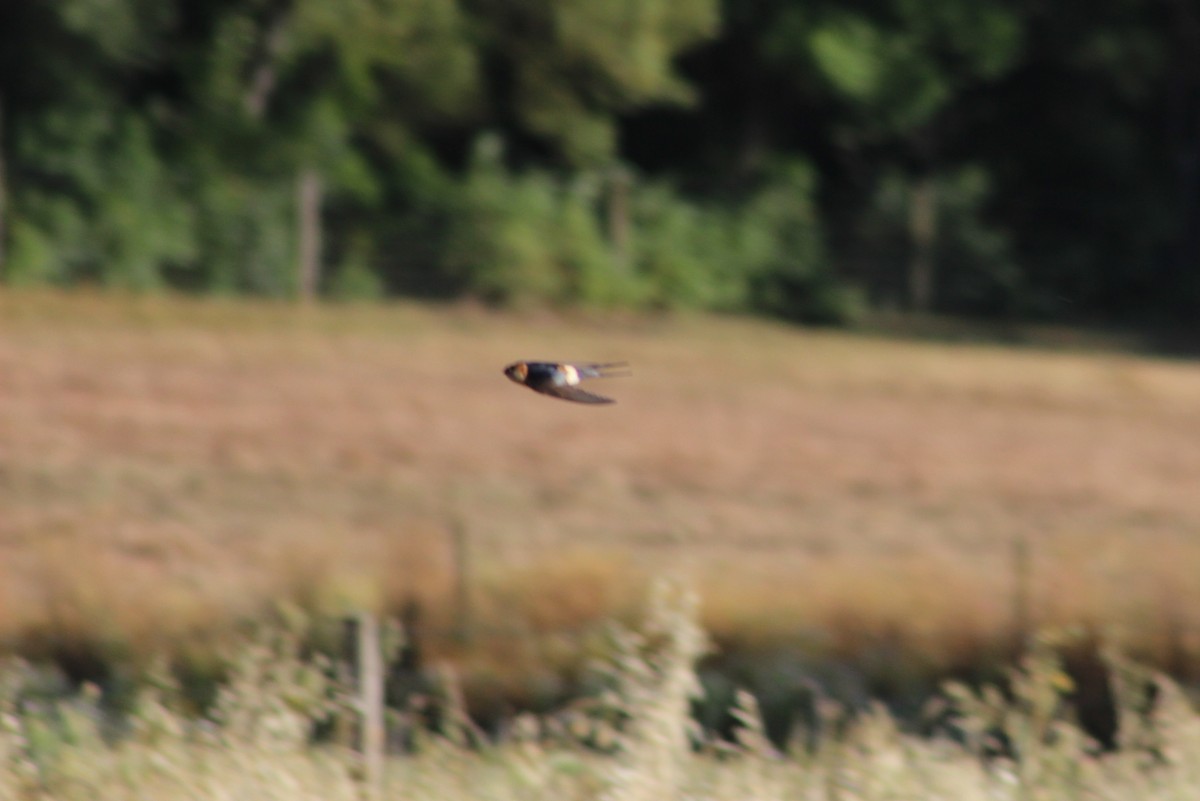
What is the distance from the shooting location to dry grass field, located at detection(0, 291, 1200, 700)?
1008cm

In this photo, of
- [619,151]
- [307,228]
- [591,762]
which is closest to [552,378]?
[591,762]

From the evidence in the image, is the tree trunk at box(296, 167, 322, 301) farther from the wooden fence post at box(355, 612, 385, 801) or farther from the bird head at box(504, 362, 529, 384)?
the bird head at box(504, 362, 529, 384)

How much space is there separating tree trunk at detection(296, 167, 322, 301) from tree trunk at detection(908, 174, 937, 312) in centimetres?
741

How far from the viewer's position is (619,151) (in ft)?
78.8

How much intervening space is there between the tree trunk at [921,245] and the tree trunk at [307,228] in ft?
24.3

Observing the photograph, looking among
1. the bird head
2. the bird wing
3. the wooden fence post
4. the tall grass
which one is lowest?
the wooden fence post

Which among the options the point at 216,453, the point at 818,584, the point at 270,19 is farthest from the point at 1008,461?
the point at 270,19

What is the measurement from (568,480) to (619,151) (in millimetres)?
11104

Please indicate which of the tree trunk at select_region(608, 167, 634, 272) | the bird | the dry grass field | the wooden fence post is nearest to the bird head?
the bird

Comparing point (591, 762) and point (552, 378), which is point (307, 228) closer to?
point (591, 762)

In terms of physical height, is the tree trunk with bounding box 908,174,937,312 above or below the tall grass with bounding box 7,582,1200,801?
above

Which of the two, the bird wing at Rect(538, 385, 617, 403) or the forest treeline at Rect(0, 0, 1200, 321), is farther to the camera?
the forest treeline at Rect(0, 0, 1200, 321)

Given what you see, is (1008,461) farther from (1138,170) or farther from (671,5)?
(1138,170)

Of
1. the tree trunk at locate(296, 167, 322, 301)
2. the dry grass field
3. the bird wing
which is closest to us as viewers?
the bird wing
